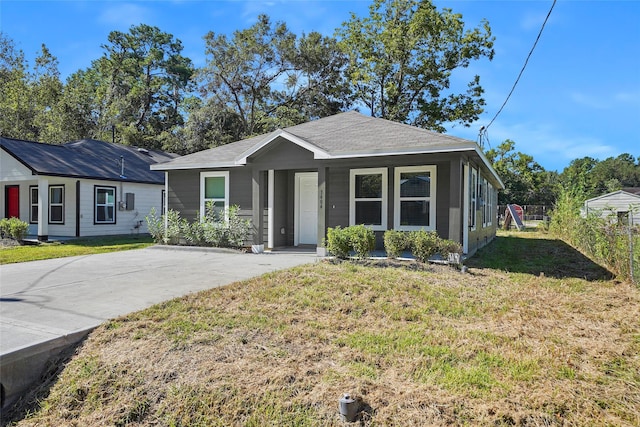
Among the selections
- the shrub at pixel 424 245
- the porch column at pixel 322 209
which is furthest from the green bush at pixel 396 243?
the porch column at pixel 322 209

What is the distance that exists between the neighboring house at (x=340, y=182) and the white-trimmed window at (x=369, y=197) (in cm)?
3

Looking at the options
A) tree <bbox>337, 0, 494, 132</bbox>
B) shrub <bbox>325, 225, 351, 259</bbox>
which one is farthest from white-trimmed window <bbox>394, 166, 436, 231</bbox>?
A: tree <bbox>337, 0, 494, 132</bbox>

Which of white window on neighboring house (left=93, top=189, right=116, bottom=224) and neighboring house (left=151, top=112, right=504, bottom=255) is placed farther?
white window on neighboring house (left=93, top=189, right=116, bottom=224)

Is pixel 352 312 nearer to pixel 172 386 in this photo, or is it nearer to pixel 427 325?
pixel 427 325

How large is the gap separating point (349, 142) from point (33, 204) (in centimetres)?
1452

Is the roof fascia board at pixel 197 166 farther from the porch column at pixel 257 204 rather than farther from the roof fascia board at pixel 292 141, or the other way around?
the porch column at pixel 257 204

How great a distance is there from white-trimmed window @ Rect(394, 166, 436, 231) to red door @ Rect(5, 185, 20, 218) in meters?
16.8

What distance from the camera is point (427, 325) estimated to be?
171 inches

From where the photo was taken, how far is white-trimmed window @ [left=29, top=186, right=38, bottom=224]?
16125 mm

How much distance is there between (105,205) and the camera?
52.3 feet

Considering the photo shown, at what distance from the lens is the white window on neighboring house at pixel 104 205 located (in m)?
15.6

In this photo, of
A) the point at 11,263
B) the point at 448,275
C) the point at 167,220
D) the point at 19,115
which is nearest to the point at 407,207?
the point at 448,275

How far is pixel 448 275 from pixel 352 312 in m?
2.81

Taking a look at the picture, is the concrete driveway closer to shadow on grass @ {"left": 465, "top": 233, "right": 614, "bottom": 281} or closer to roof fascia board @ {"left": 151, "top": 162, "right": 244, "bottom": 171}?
roof fascia board @ {"left": 151, "top": 162, "right": 244, "bottom": 171}
